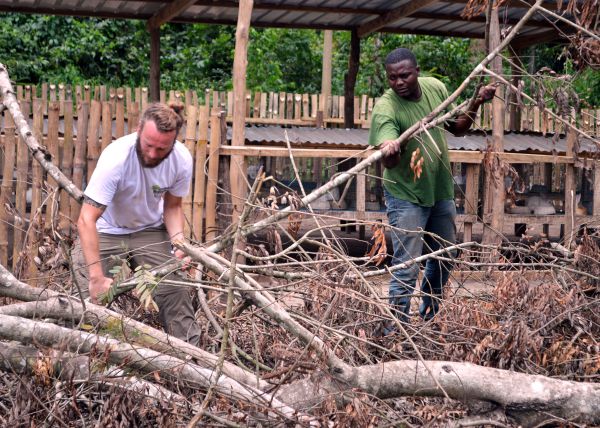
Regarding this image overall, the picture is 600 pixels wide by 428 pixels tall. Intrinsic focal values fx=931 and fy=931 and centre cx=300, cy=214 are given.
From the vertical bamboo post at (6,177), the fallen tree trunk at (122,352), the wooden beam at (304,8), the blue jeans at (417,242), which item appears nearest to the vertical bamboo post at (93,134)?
the vertical bamboo post at (6,177)

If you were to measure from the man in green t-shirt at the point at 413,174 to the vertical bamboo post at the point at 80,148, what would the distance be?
8.93 feet

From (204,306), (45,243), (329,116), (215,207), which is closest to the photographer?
(45,243)

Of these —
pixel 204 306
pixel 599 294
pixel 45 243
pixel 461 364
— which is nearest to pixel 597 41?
pixel 599 294

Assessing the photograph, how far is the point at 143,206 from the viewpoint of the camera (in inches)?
210

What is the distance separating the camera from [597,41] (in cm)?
508

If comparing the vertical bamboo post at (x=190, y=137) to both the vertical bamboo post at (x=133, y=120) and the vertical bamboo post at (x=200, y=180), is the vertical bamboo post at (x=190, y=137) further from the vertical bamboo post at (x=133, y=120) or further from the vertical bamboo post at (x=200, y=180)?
the vertical bamboo post at (x=133, y=120)

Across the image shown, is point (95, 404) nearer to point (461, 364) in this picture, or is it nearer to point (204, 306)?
point (204, 306)

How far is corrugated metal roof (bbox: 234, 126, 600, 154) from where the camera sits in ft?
32.3

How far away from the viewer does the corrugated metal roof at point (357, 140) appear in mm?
9859

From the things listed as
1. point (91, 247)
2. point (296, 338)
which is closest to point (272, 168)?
point (91, 247)

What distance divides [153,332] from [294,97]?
12.3 meters

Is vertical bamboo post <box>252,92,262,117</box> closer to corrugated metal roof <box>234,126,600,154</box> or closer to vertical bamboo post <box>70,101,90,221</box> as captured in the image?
corrugated metal roof <box>234,126,600,154</box>

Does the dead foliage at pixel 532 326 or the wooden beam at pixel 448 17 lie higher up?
the wooden beam at pixel 448 17

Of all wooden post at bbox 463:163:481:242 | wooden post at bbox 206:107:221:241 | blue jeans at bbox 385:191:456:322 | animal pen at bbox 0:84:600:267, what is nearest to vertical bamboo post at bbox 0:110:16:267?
animal pen at bbox 0:84:600:267
